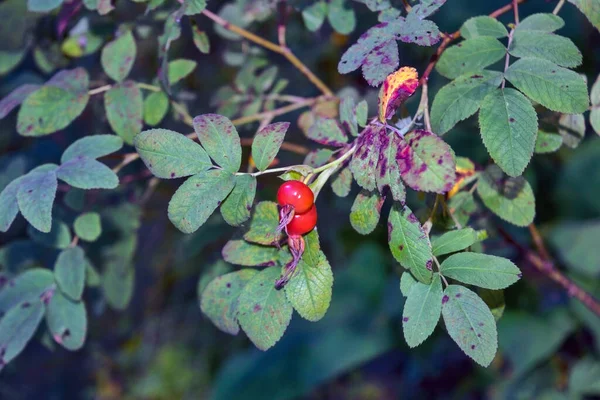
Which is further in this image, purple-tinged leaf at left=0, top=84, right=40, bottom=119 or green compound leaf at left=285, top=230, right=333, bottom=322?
purple-tinged leaf at left=0, top=84, right=40, bottom=119

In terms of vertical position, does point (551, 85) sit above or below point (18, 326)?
above

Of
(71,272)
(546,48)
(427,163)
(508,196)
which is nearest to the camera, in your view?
(427,163)

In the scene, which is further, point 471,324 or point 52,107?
point 52,107

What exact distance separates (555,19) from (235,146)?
1.48 ft

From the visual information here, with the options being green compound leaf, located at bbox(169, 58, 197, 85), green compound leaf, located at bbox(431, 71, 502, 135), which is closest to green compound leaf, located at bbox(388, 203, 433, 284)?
green compound leaf, located at bbox(431, 71, 502, 135)

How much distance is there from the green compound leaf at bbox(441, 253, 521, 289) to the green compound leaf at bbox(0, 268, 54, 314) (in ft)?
2.16

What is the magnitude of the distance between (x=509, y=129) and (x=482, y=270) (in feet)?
0.53

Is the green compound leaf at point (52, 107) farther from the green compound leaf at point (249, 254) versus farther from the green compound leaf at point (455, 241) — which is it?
the green compound leaf at point (455, 241)

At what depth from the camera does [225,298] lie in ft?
2.82

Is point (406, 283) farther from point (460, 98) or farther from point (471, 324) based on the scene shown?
point (460, 98)

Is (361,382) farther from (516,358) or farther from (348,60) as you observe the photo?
(348,60)

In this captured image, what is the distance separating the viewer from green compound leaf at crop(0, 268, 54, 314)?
1028 mm

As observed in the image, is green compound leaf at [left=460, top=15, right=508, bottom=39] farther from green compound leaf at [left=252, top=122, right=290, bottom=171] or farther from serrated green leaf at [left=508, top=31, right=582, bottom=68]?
green compound leaf at [left=252, top=122, right=290, bottom=171]


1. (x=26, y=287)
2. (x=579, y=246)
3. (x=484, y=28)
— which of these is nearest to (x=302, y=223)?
(x=484, y=28)
